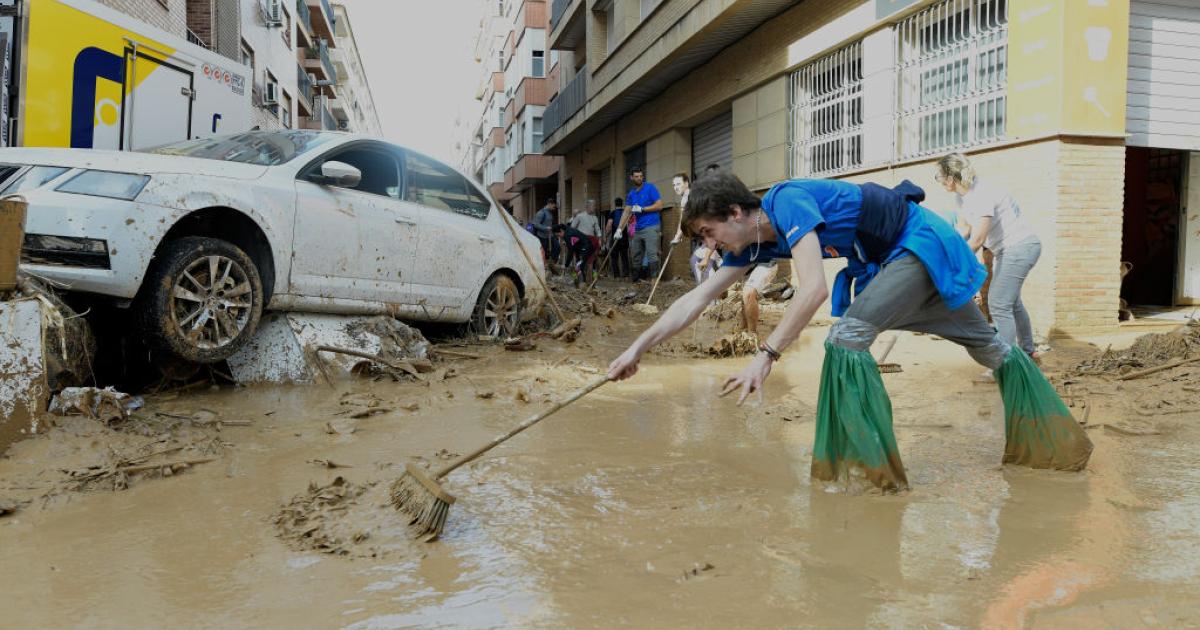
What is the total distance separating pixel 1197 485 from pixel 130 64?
8886 millimetres

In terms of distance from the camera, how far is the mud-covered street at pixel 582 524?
229 cm

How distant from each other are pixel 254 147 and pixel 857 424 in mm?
4476

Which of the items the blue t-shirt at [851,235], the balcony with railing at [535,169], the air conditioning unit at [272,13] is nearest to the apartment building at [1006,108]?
the blue t-shirt at [851,235]

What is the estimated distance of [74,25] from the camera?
24.2 ft

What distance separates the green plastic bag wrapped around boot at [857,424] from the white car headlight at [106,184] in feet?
12.2

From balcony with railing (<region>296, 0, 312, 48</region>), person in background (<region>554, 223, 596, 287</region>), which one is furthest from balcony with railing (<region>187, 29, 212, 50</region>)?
balcony with railing (<region>296, 0, 312, 48</region>)

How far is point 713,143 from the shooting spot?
1691cm

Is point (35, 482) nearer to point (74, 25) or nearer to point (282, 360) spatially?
point (282, 360)

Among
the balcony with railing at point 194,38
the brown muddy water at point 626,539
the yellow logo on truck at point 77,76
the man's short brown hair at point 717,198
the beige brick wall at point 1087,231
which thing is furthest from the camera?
the balcony with railing at point 194,38

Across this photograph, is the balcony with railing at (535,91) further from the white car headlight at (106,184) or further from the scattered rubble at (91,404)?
the scattered rubble at (91,404)

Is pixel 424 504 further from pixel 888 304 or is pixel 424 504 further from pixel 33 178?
pixel 33 178

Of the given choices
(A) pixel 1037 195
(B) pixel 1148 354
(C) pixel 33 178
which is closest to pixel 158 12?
(C) pixel 33 178

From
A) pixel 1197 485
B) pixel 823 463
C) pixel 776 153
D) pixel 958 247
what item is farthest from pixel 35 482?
pixel 776 153

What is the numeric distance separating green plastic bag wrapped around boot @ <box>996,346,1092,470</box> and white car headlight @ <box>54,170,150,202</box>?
14.7ft
